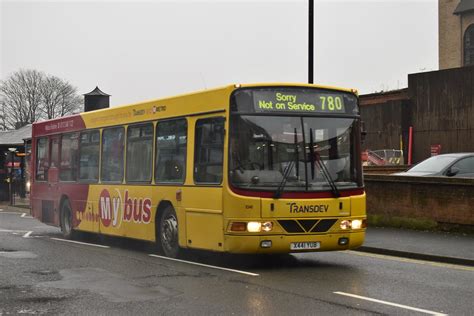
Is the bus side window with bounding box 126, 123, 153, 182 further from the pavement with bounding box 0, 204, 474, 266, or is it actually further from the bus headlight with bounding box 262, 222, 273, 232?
the pavement with bounding box 0, 204, 474, 266

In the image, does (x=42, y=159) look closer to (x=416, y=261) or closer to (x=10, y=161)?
(x=416, y=261)

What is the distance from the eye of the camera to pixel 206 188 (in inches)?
437

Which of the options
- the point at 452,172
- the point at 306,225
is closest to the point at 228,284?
the point at 306,225

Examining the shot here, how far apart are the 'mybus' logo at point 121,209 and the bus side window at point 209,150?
6.62 ft

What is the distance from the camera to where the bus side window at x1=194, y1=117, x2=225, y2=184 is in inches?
427

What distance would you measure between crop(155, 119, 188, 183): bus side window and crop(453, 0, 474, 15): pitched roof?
4276 centimetres

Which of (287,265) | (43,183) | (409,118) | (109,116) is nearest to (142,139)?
(109,116)

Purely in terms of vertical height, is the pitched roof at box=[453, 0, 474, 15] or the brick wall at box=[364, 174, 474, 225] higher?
the pitched roof at box=[453, 0, 474, 15]

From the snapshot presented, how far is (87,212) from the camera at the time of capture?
51.7 ft

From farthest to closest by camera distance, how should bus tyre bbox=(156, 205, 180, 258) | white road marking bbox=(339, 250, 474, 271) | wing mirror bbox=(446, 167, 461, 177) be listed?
1. wing mirror bbox=(446, 167, 461, 177)
2. bus tyre bbox=(156, 205, 180, 258)
3. white road marking bbox=(339, 250, 474, 271)

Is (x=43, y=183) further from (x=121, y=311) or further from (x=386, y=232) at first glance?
(x=121, y=311)

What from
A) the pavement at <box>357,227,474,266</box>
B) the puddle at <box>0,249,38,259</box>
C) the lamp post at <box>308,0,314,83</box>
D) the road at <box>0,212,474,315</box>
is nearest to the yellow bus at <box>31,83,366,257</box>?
the road at <box>0,212,474,315</box>

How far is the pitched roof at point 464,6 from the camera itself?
50.3m

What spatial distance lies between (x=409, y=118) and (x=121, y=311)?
2961cm
